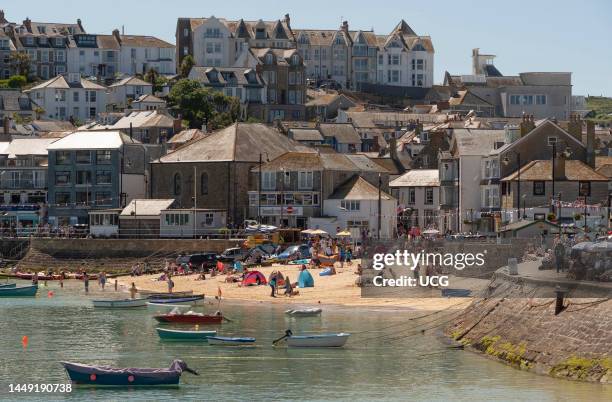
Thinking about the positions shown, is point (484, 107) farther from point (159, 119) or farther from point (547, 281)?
point (547, 281)

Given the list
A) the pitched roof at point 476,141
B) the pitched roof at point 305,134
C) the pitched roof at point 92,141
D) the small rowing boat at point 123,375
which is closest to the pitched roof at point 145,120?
the pitched roof at point 305,134

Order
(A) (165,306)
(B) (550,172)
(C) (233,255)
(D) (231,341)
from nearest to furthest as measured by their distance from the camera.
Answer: (D) (231,341)
(A) (165,306)
(B) (550,172)
(C) (233,255)

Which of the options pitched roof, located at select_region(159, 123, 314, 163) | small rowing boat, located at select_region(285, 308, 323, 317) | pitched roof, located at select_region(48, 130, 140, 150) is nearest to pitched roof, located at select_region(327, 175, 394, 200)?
pitched roof, located at select_region(159, 123, 314, 163)

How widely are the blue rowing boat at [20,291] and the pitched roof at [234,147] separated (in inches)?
996

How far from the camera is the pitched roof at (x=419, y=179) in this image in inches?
4624

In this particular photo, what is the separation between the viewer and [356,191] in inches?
4318

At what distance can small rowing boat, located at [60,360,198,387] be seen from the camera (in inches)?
2040

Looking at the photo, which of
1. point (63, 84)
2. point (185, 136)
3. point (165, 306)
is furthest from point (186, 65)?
point (165, 306)

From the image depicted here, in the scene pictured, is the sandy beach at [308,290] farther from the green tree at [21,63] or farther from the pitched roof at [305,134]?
the green tree at [21,63]

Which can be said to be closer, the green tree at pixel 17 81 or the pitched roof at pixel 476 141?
the pitched roof at pixel 476 141

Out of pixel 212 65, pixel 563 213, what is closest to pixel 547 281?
pixel 563 213

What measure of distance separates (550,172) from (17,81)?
109502 millimetres

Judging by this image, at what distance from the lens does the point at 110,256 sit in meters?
109

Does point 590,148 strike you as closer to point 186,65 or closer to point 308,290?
point 308,290
